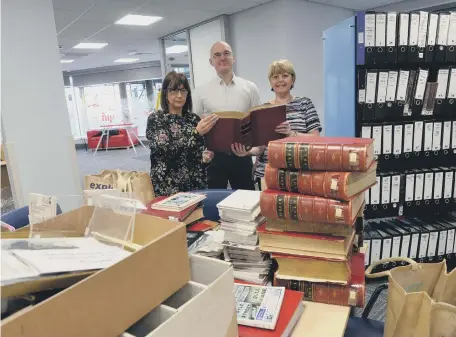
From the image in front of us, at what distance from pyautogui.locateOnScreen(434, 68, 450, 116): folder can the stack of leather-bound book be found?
5.06ft

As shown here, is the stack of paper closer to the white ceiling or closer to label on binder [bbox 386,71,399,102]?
label on binder [bbox 386,71,399,102]

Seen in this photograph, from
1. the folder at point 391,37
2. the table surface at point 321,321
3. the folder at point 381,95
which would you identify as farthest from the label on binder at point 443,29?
the table surface at point 321,321

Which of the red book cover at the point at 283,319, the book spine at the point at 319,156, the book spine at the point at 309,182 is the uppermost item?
the book spine at the point at 319,156

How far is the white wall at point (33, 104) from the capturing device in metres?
2.71

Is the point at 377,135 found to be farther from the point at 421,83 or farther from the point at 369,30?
the point at 369,30

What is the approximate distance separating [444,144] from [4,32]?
10.8ft

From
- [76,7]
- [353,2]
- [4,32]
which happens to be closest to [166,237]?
[4,32]

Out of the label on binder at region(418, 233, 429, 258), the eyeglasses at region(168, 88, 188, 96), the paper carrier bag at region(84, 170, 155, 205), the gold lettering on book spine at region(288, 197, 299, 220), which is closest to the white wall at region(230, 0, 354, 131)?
the label on binder at region(418, 233, 429, 258)

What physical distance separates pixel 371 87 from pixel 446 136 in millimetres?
643

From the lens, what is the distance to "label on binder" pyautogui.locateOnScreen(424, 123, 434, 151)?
7.67 ft

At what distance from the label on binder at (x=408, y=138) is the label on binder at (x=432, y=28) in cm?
54

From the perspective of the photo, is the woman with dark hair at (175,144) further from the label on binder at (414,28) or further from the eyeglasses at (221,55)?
the label on binder at (414,28)

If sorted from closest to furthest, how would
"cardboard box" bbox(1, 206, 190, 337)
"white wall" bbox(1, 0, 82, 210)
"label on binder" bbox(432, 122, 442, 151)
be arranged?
"cardboard box" bbox(1, 206, 190, 337) → "label on binder" bbox(432, 122, 442, 151) → "white wall" bbox(1, 0, 82, 210)

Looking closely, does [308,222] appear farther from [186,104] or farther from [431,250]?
[431,250]
